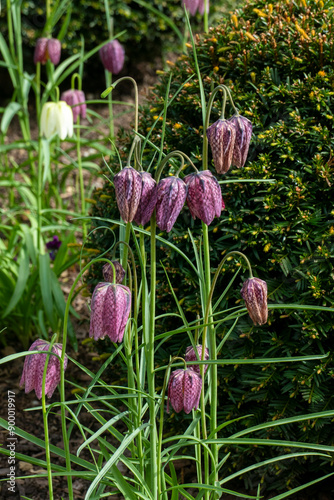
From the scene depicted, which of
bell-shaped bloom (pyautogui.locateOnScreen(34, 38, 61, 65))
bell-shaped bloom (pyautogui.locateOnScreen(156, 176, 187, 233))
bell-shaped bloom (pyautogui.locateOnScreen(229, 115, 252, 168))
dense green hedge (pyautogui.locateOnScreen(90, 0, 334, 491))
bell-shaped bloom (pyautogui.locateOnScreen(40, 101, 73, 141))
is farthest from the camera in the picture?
bell-shaped bloom (pyautogui.locateOnScreen(34, 38, 61, 65))

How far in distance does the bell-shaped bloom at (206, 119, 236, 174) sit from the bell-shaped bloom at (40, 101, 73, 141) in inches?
54.3

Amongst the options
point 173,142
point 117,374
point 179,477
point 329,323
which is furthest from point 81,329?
point 329,323

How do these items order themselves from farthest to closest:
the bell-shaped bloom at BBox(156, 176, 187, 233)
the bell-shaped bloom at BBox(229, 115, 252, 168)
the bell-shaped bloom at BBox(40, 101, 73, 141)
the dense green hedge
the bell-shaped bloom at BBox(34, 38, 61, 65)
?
the bell-shaped bloom at BBox(34, 38, 61, 65) < the bell-shaped bloom at BBox(40, 101, 73, 141) < the dense green hedge < the bell-shaped bloom at BBox(229, 115, 252, 168) < the bell-shaped bloom at BBox(156, 176, 187, 233)

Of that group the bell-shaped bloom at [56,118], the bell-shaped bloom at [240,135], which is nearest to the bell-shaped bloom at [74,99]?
the bell-shaped bloom at [56,118]

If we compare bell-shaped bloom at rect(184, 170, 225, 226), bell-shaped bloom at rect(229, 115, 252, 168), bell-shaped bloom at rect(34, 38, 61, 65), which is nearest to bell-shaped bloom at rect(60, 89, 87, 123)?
bell-shaped bloom at rect(34, 38, 61, 65)

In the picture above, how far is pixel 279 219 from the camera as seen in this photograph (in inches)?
66.9

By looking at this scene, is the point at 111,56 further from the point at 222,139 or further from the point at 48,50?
the point at 222,139

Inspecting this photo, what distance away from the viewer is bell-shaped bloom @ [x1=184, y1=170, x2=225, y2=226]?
1.23 m

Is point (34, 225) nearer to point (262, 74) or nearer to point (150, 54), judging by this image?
point (262, 74)

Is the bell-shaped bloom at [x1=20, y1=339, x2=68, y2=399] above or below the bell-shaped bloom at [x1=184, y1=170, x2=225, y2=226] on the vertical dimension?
below

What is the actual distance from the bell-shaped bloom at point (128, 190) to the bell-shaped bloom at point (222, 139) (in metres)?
0.19

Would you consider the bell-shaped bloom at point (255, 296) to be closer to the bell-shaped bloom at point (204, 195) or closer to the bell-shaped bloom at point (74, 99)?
the bell-shaped bloom at point (204, 195)

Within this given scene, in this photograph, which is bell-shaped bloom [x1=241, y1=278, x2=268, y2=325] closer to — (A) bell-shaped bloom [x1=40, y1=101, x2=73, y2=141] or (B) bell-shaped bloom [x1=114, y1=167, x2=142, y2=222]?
(B) bell-shaped bloom [x1=114, y1=167, x2=142, y2=222]

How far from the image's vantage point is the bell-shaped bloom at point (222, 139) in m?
1.28
